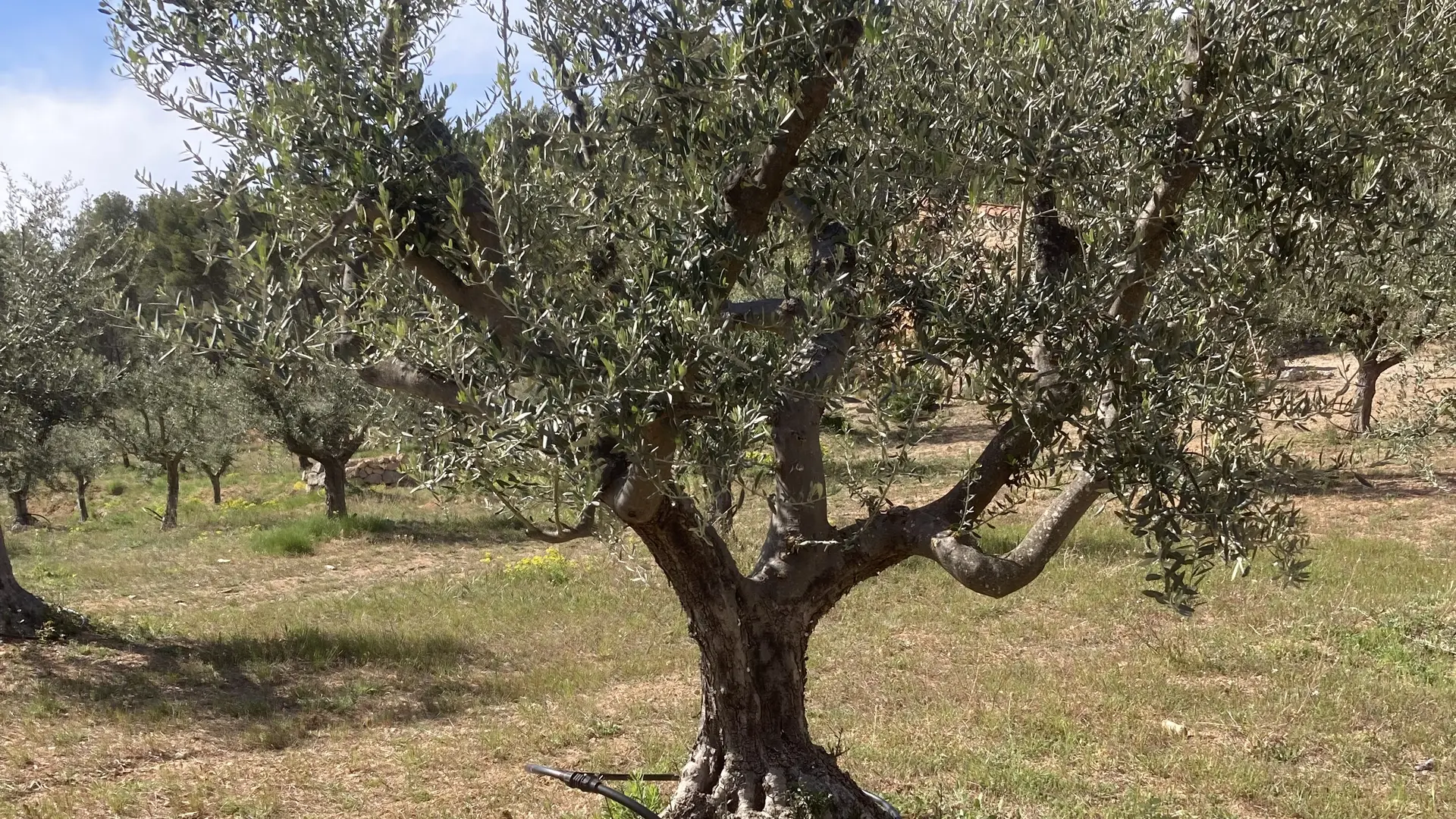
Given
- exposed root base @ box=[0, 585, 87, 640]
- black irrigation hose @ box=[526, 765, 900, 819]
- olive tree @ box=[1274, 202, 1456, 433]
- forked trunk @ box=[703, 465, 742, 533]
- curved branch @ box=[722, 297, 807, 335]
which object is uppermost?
olive tree @ box=[1274, 202, 1456, 433]

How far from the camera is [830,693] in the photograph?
445 inches

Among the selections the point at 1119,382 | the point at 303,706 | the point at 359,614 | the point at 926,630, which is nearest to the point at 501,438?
the point at 1119,382

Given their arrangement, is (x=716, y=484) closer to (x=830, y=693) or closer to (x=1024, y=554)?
Answer: (x=1024, y=554)

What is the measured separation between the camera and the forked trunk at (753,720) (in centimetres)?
667

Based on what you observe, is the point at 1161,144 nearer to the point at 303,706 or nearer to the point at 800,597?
the point at 800,597

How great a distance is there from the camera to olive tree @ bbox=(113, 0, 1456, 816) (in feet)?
15.6

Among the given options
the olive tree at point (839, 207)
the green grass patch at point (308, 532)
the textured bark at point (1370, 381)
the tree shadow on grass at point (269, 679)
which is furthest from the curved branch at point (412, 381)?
the textured bark at point (1370, 381)

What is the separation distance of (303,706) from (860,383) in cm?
954

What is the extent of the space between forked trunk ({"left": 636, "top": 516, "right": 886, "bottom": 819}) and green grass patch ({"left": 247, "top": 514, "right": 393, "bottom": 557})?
18.3 m

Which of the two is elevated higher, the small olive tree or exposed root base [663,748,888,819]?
the small olive tree

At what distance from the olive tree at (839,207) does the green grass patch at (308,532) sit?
19.0m

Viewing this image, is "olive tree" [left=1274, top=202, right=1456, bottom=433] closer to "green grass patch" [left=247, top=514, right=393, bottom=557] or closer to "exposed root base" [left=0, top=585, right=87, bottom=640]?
"exposed root base" [left=0, top=585, right=87, bottom=640]

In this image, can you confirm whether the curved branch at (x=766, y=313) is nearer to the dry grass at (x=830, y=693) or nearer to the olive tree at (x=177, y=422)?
the dry grass at (x=830, y=693)

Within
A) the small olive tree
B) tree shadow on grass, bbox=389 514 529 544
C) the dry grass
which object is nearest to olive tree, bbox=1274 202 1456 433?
the dry grass
